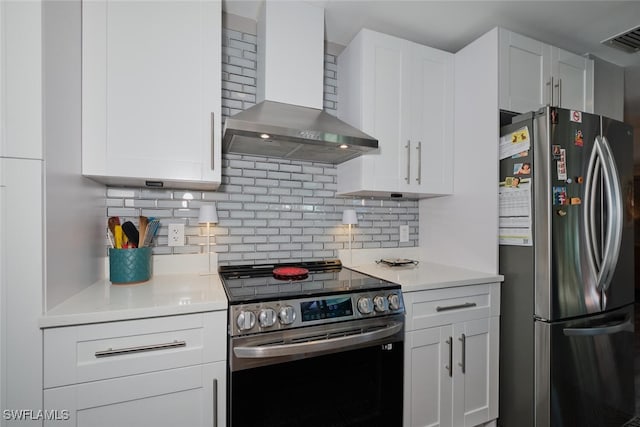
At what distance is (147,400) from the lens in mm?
1079

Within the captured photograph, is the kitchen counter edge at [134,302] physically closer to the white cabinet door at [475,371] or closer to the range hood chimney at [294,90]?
the range hood chimney at [294,90]

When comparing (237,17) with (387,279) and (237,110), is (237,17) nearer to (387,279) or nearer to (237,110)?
(237,110)

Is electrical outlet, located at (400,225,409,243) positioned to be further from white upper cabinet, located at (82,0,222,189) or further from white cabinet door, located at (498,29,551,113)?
white upper cabinet, located at (82,0,222,189)

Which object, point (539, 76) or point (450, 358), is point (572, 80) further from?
point (450, 358)

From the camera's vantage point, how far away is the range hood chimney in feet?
5.00

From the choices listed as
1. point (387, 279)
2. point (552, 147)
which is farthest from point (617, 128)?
point (387, 279)

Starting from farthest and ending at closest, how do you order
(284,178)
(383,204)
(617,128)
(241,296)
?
1. (383,204)
2. (284,178)
3. (617,128)
4. (241,296)

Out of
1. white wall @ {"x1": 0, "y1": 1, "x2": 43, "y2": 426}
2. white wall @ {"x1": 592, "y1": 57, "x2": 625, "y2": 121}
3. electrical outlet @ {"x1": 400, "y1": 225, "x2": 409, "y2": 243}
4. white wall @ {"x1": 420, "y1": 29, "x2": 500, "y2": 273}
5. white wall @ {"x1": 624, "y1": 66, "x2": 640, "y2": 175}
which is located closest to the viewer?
white wall @ {"x1": 0, "y1": 1, "x2": 43, "y2": 426}

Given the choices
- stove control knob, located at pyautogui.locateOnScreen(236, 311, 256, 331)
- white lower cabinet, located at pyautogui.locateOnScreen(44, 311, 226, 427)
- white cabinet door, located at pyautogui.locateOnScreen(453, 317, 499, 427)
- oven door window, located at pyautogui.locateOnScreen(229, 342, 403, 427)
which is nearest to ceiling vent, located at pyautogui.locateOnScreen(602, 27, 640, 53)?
white cabinet door, located at pyautogui.locateOnScreen(453, 317, 499, 427)

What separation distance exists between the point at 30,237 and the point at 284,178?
124cm

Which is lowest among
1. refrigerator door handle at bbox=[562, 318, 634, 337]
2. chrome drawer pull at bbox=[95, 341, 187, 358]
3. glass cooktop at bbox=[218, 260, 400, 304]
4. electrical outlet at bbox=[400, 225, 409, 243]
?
refrigerator door handle at bbox=[562, 318, 634, 337]

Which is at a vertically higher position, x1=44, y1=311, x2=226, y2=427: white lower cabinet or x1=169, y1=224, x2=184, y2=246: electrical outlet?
x1=169, y1=224, x2=184, y2=246: electrical outlet

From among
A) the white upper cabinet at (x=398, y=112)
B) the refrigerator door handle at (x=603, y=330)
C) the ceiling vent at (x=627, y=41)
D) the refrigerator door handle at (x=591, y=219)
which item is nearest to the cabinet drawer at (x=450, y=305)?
the refrigerator door handle at (x=603, y=330)

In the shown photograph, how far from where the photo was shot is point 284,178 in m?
1.95
